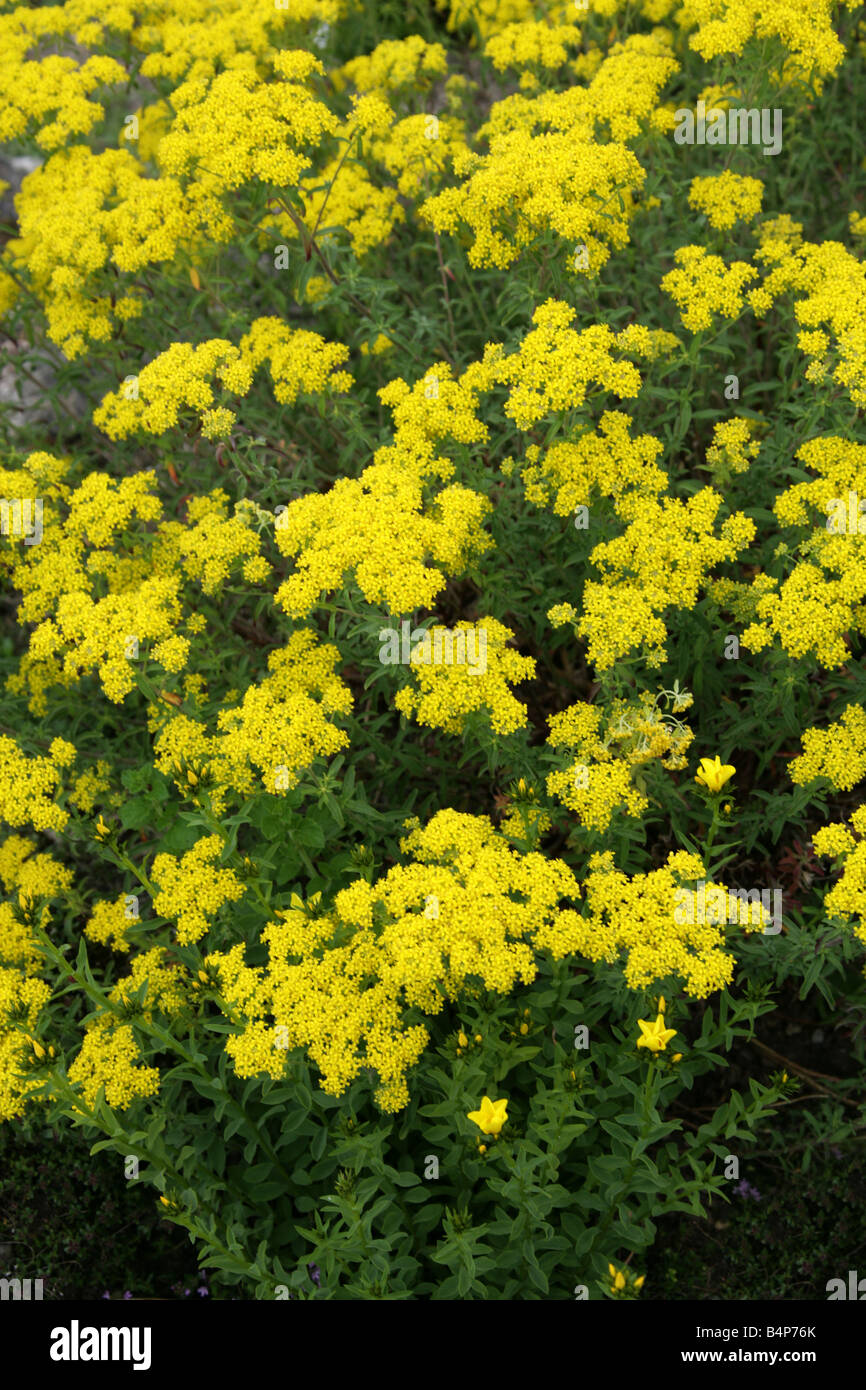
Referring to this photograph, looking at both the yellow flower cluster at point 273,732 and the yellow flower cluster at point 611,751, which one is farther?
the yellow flower cluster at point 273,732

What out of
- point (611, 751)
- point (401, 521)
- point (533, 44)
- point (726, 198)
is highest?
point (533, 44)

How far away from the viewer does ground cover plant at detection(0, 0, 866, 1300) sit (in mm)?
5180

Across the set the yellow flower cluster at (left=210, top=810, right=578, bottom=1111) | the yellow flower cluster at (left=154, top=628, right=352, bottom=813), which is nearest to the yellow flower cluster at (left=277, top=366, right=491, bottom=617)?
the yellow flower cluster at (left=154, top=628, right=352, bottom=813)

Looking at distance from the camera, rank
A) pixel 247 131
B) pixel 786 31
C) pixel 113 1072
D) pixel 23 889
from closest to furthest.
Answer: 1. pixel 113 1072
2. pixel 23 889
3. pixel 786 31
4. pixel 247 131

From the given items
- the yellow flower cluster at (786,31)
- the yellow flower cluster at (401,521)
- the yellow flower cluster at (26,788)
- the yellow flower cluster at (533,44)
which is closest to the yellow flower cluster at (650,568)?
the yellow flower cluster at (401,521)

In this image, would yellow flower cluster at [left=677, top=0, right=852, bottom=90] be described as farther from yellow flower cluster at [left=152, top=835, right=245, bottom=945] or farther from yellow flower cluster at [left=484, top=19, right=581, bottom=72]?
yellow flower cluster at [left=152, top=835, right=245, bottom=945]

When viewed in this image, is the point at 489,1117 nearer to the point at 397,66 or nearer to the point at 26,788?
the point at 26,788

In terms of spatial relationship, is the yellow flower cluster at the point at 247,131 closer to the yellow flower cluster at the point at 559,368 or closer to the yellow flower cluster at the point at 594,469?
the yellow flower cluster at the point at 559,368

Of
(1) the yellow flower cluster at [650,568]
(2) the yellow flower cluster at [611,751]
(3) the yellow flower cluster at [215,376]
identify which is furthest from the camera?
(3) the yellow flower cluster at [215,376]

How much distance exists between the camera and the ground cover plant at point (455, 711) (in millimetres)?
5180

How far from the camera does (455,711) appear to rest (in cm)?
564

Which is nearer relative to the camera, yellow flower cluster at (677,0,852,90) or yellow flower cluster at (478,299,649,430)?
yellow flower cluster at (478,299,649,430)

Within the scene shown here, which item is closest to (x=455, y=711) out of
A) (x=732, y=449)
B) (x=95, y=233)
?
(x=732, y=449)

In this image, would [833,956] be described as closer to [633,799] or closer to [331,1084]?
[633,799]
